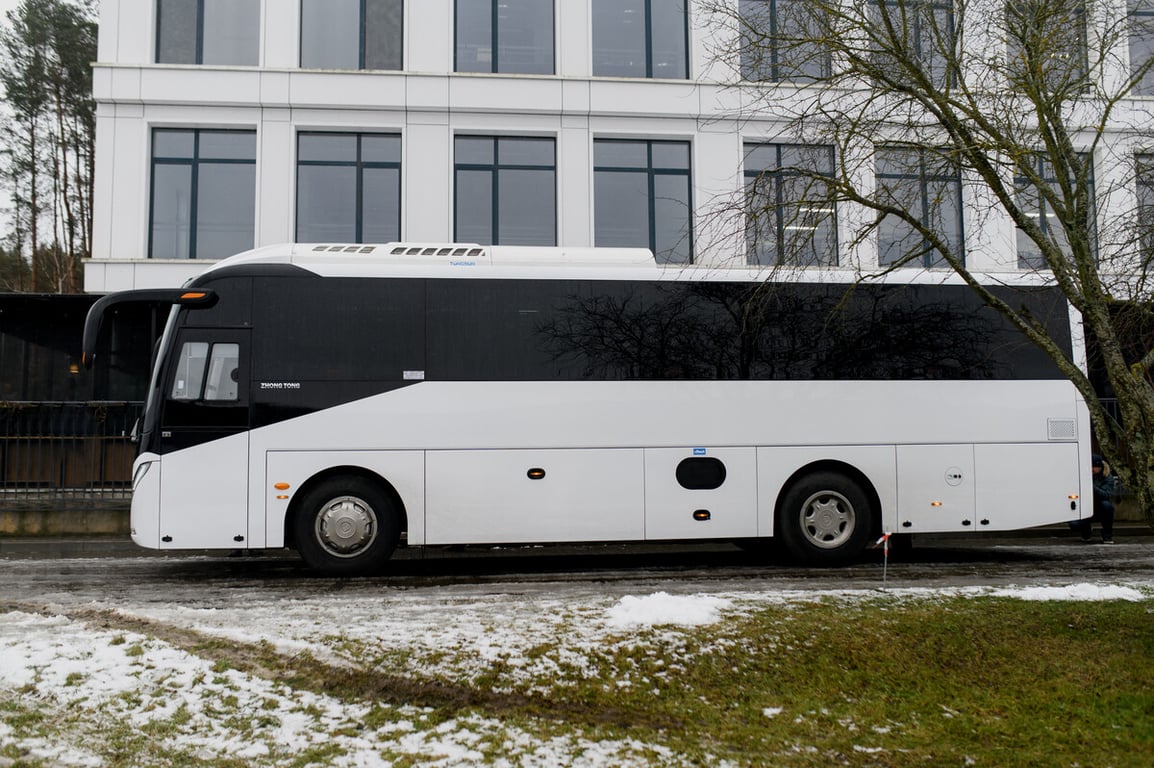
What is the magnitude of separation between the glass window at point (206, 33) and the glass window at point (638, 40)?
8.09 meters

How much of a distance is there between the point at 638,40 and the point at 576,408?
1415cm

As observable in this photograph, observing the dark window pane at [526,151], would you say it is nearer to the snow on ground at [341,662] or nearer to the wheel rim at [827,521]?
the wheel rim at [827,521]

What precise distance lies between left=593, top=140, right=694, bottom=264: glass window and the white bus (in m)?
10.2

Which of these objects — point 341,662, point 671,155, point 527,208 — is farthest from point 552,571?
point 671,155

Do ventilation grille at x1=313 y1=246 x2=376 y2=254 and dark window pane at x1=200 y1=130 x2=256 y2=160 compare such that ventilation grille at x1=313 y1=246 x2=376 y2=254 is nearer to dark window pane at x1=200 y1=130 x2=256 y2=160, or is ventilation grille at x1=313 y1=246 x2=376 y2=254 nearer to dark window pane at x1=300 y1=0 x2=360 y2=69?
dark window pane at x1=200 y1=130 x2=256 y2=160

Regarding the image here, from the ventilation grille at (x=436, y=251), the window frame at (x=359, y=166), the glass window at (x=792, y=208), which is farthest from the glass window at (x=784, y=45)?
the window frame at (x=359, y=166)

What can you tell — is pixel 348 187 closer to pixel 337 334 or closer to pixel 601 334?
pixel 337 334

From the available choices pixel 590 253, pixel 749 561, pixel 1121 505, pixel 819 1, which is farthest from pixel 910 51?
pixel 1121 505

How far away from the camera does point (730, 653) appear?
5.88 m

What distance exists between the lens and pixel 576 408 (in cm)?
1052

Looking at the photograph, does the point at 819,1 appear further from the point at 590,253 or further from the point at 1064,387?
the point at 1064,387

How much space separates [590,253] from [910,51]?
4711mm

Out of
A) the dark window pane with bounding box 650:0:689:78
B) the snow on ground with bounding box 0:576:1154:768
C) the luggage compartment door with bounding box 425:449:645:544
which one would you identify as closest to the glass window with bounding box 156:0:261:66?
the dark window pane with bounding box 650:0:689:78

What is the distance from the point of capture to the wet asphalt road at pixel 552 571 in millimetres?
9266
